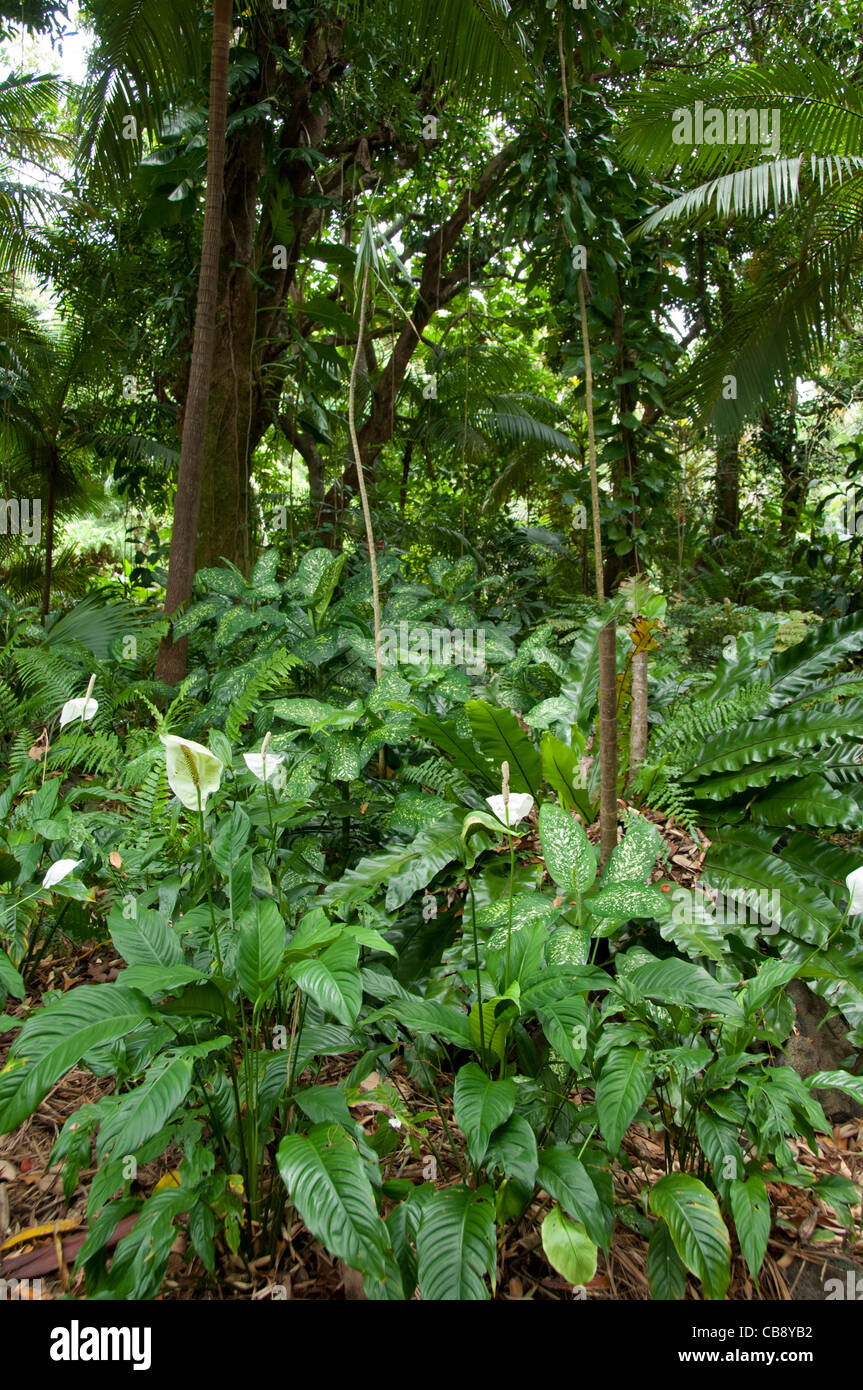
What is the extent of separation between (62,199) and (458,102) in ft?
8.73

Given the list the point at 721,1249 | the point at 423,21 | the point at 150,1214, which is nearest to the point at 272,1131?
the point at 150,1214

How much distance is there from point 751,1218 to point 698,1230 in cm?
8

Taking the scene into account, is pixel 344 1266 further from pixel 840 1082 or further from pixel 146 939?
pixel 840 1082

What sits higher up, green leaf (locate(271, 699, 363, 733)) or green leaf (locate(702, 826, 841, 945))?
green leaf (locate(271, 699, 363, 733))

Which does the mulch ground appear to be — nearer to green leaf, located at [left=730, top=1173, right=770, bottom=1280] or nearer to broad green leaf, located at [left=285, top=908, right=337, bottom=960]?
green leaf, located at [left=730, top=1173, right=770, bottom=1280]

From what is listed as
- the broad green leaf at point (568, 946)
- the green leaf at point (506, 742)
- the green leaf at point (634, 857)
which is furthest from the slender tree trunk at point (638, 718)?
the broad green leaf at point (568, 946)

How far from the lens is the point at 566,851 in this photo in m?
1.63

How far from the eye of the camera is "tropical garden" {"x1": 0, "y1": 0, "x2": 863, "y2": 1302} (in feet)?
3.82

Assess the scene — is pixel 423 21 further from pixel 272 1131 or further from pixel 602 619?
pixel 272 1131

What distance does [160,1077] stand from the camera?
1.05 metres

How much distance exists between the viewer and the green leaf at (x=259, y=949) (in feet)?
3.84

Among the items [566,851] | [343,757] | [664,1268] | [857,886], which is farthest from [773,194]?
[664,1268]

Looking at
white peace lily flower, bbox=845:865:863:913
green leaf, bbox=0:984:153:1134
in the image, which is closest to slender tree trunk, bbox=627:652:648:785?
white peace lily flower, bbox=845:865:863:913

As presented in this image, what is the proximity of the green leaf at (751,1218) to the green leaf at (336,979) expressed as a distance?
1.89ft
